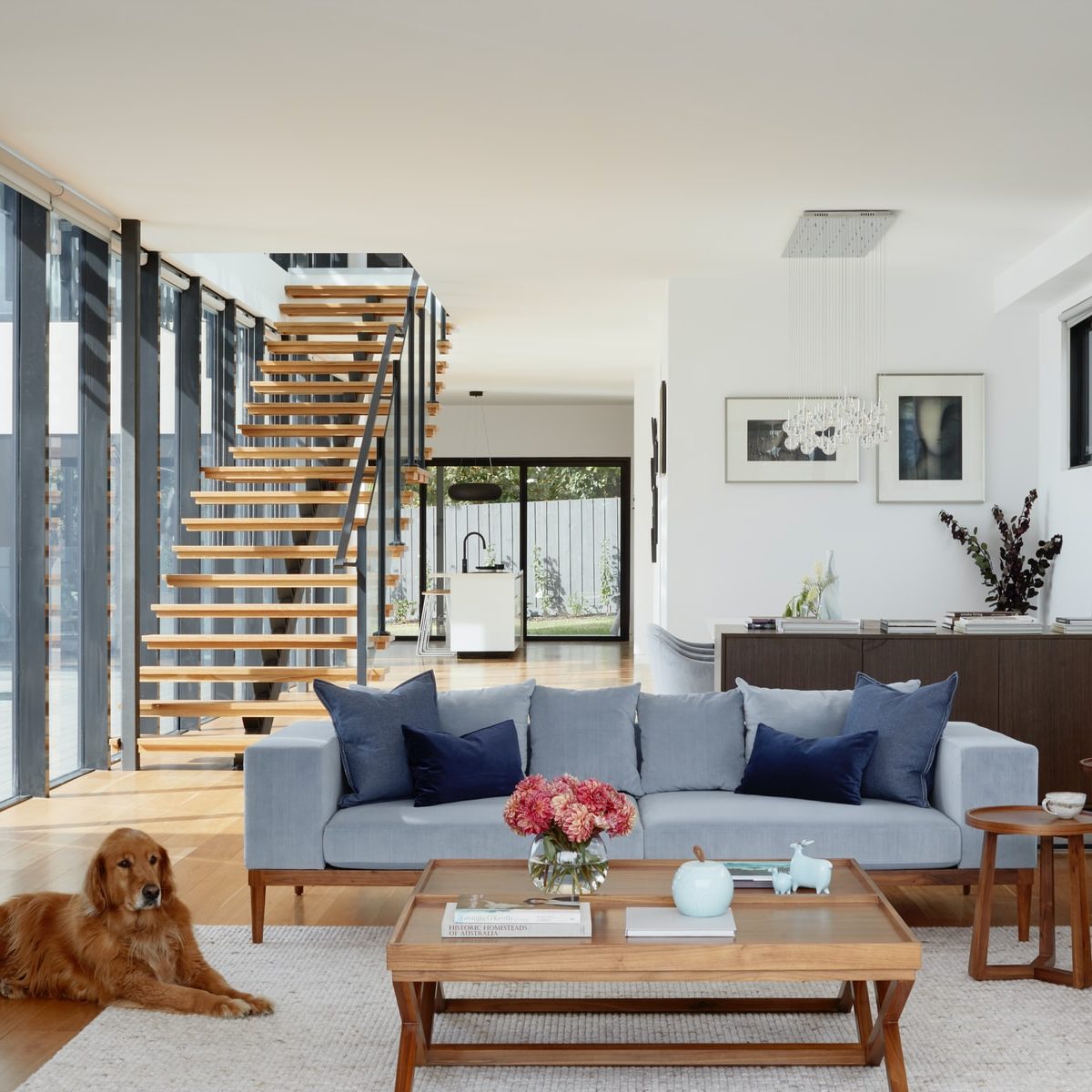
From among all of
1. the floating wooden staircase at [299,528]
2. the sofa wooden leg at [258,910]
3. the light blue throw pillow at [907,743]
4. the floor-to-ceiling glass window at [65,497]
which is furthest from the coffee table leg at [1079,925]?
the floor-to-ceiling glass window at [65,497]

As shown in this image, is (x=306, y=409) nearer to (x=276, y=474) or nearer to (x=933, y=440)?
(x=276, y=474)

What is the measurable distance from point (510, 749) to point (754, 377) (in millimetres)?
3985

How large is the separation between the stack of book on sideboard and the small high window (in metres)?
5.04

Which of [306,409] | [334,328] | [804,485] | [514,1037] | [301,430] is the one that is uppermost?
[334,328]

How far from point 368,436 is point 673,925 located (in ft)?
14.3

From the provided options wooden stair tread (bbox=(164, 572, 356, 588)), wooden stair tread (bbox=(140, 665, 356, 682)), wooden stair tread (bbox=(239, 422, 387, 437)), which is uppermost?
wooden stair tread (bbox=(239, 422, 387, 437))

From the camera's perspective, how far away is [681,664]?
19.3 feet

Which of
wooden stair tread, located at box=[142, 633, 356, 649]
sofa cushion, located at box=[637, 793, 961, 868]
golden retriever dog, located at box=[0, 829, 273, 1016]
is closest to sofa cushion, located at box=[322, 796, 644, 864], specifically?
sofa cushion, located at box=[637, 793, 961, 868]

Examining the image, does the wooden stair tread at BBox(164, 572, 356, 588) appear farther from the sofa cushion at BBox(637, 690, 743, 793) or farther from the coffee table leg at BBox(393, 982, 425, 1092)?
the coffee table leg at BBox(393, 982, 425, 1092)

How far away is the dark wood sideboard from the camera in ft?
17.1

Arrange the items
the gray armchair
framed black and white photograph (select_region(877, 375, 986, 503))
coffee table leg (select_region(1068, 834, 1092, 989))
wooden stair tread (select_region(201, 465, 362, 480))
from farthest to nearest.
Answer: wooden stair tread (select_region(201, 465, 362, 480)), framed black and white photograph (select_region(877, 375, 986, 503)), the gray armchair, coffee table leg (select_region(1068, 834, 1092, 989))

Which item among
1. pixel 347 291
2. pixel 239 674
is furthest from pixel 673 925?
pixel 347 291

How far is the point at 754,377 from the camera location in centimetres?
751

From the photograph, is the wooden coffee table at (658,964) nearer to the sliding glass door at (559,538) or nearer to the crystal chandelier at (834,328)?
the crystal chandelier at (834,328)
